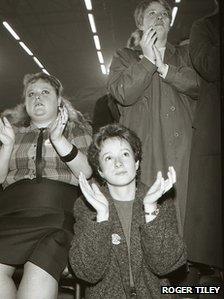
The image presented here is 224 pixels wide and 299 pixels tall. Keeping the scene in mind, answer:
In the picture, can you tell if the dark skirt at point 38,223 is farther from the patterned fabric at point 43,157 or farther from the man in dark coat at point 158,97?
the man in dark coat at point 158,97

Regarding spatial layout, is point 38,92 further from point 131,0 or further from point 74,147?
point 131,0

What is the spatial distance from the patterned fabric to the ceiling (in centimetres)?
432

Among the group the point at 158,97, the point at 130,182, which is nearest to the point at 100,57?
the point at 158,97

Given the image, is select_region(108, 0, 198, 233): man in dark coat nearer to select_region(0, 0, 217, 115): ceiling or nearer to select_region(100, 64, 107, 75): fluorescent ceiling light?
select_region(0, 0, 217, 115): ceiling

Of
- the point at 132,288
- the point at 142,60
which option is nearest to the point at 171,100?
the point at 142,60

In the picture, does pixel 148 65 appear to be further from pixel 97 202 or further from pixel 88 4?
pixel 88 4

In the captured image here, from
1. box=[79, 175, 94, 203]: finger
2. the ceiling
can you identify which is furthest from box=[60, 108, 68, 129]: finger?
the ceiling

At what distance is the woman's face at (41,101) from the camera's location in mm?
2195

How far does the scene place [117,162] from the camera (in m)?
1.73

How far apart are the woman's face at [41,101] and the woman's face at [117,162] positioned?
542 mm

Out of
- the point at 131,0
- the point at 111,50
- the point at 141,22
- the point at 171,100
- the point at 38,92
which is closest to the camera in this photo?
the point at 171,100

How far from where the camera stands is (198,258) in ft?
5.40

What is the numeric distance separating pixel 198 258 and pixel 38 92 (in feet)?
4.51

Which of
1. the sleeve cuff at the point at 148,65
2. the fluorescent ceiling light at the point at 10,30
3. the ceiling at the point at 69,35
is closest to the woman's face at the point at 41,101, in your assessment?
the sleeve cuff at the point at 148,65
